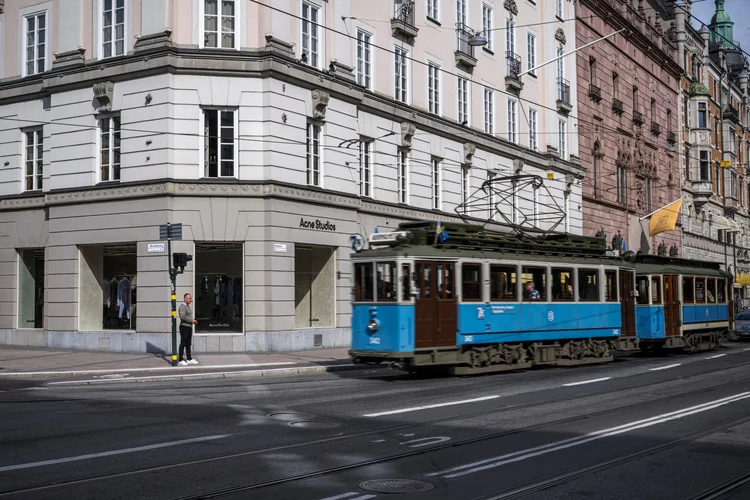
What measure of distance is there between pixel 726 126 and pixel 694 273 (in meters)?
49.2

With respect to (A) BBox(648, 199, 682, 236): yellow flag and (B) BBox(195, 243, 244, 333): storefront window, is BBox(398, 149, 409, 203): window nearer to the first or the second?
(B) BBox(195, 243, 244, 333): storefront window

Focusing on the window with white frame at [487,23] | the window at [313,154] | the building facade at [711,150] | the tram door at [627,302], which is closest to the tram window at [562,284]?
the tram door at [627,302]

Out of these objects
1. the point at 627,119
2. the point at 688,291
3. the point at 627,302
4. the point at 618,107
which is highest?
the point at 618,107

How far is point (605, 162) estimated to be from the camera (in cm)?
5200

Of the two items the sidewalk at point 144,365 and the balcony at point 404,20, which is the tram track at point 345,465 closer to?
the sidewalk at point 144,365

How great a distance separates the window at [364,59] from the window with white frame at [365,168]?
6.94 ft

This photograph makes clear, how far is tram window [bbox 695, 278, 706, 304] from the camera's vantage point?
31062 mm

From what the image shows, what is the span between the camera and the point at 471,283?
20.4m

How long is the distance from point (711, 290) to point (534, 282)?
513 inches

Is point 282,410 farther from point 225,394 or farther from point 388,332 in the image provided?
point 388,332

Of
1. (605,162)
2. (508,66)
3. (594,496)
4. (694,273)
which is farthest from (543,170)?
(594,496)

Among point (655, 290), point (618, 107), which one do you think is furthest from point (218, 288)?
point (618, 107)

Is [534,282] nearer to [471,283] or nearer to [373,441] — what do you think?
[471,283]

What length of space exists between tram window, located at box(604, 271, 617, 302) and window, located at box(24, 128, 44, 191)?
18477 mm
